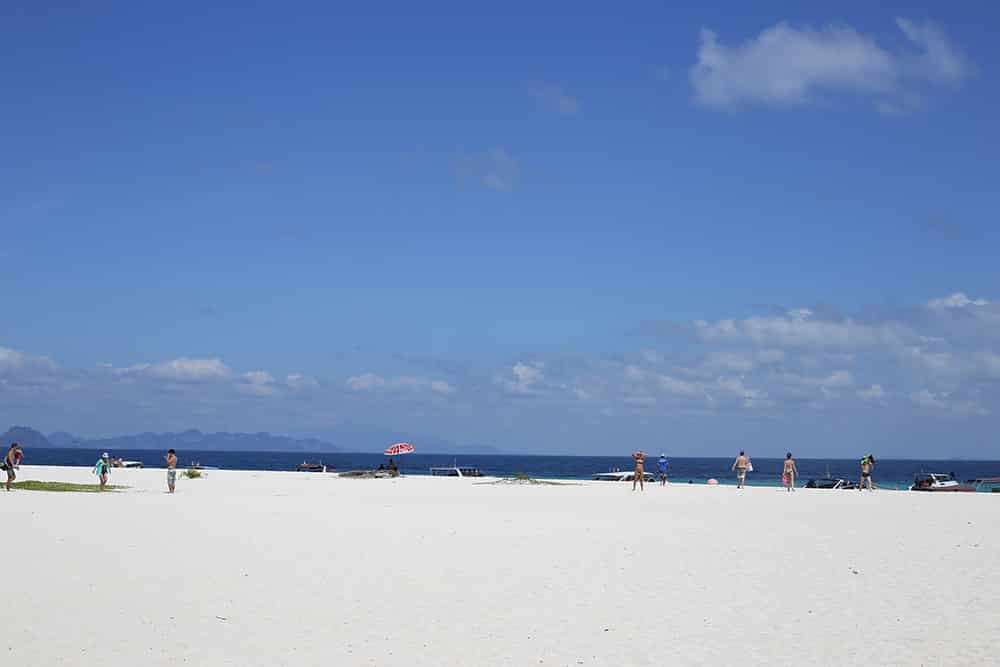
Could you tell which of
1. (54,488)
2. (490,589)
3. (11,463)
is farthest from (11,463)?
(490,589)

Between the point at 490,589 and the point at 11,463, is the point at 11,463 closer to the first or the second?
the point at 11,463

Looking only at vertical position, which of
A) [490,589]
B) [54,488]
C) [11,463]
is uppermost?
[11,463]

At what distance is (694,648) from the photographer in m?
11.2

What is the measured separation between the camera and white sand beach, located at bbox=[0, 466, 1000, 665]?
1112cm

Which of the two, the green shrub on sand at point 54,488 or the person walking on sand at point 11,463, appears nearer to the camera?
the person walking on sand at point 11,463

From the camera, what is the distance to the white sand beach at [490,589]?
11.1 meters

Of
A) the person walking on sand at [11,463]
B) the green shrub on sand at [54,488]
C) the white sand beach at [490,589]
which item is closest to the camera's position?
the white sand beach at [490,589]

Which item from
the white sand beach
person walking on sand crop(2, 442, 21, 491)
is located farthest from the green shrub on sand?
the white sand beach

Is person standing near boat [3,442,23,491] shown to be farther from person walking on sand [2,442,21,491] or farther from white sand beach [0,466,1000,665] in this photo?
white sand beach [0,466,1000,665]

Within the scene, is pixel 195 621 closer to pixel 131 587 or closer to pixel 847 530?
pixel 131 587

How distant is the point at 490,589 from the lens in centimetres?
1493

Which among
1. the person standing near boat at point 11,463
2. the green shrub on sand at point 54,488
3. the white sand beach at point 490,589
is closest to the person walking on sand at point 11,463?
the person standing near boat at point 11,463

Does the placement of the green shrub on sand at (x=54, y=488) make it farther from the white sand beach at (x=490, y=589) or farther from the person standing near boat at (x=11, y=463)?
Answer: the white sand beach at (x=490, y=589)

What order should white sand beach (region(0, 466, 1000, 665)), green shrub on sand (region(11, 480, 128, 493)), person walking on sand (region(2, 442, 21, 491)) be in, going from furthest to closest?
green shrub on sand (region(11, 480, 128, 493)) → person walking on sand (region(2, 442, 21, 491)) → white sand beach (region(0, 466, 1000, 665))
